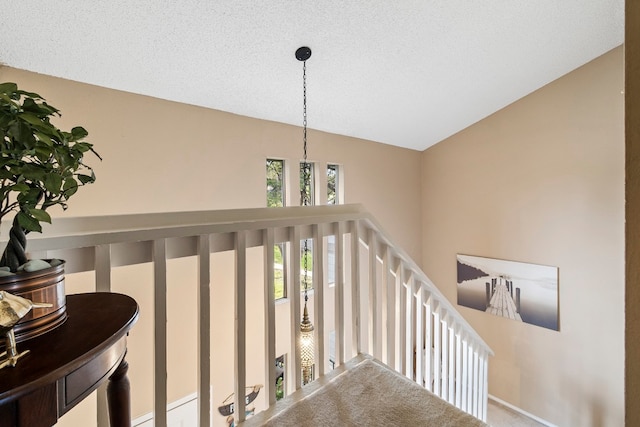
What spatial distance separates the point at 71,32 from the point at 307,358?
94.9 inches

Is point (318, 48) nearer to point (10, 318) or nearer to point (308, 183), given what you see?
point (308, 183)

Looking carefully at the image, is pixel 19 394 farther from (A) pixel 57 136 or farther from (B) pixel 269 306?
(B) pixel 269 306

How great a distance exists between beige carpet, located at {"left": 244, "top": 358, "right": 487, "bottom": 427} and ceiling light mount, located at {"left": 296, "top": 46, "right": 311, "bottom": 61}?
7.08 feet

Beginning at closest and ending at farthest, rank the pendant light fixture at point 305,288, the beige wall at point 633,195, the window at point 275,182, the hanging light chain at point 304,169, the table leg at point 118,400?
the beige wall at point 633,195 → the table leg at point 118,400 → the pendant light fixture at point 305,288 → the hanging light chain at point 304,169 → the window at point 275,182

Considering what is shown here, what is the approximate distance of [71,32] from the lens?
5.53 ft

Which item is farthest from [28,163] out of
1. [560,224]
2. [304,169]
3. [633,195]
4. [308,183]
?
[560,224]

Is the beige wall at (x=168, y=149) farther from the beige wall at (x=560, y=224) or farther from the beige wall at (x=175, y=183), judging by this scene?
the beige wall at (x=560, y=224)

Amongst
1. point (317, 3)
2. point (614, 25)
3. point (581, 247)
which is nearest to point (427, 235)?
point (581, 247)

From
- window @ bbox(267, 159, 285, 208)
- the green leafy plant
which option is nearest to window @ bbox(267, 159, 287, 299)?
window @ bbox(267, 159, 285, 208)

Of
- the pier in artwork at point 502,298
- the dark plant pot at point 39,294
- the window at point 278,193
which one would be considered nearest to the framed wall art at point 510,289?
the pier in artwork at point 502,298

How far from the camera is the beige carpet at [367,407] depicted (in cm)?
103

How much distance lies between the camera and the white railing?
795 millimetres

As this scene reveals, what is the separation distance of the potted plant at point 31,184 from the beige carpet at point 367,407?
77 cm

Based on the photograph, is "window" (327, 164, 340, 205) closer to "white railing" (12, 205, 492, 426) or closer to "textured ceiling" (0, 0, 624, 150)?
"textured ceiling" (0, 0, 624, 150)
